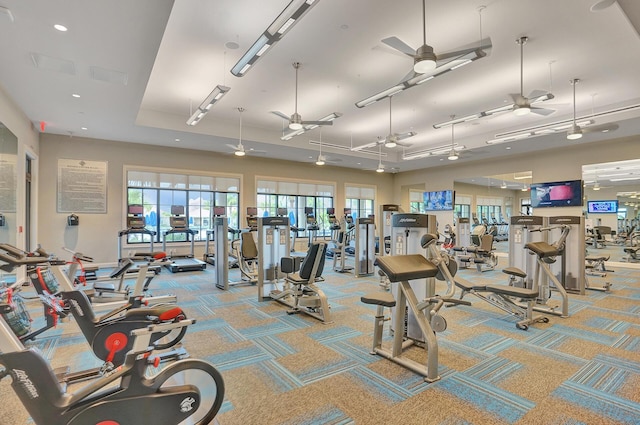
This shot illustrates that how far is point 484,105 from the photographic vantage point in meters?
7.26

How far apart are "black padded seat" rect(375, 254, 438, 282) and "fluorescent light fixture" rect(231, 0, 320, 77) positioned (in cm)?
234

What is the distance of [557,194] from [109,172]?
41.1 ft

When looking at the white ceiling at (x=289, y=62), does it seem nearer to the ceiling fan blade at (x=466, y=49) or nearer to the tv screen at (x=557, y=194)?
the ceiling fan blade at (x=466, y=49)

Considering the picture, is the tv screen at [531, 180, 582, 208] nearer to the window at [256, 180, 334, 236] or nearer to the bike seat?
the window at [256, 180, 334, 236]

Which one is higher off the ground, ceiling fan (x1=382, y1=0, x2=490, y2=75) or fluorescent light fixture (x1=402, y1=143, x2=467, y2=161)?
fluorescent light fixture (x1=402, y1=143, x2=467, y2=161)

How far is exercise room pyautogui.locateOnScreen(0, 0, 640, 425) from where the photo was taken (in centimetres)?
234

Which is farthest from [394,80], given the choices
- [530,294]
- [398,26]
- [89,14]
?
[89,14]

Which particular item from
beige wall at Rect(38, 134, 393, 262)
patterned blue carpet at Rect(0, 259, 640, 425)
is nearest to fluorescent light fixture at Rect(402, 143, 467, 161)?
beige wall at Rect(38, 134, 393, 262)

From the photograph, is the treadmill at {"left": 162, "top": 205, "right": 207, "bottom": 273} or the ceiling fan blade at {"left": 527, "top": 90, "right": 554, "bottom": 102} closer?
the ceiling fan blade at {"left": 527, "top": 90, "right": 554, "bottom": 102}

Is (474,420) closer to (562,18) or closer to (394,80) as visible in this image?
(562,18)

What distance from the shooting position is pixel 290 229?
6258 mm

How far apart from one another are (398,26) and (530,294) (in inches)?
145

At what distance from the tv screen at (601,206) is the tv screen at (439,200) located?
25.7ft

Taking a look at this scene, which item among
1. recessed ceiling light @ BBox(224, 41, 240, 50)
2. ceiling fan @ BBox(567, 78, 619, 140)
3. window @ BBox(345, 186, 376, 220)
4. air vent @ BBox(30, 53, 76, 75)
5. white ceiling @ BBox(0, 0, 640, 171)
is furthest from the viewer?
window @ BBox(345, 186, 376, 220)
